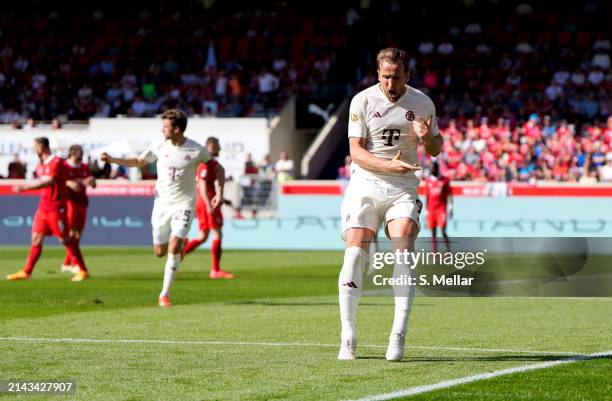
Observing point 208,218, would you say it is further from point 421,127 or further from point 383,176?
point 421,127

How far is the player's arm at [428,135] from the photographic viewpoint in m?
9.37

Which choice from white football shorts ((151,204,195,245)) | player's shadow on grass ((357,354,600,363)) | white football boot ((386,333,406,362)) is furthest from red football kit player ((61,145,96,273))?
white football boot ((386,333,406,362))

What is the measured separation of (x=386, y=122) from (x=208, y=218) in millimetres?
12850

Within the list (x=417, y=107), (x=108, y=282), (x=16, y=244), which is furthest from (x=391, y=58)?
(x=16, y=244)

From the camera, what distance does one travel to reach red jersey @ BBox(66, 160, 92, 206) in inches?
877

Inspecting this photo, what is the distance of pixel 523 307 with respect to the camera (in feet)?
50.9

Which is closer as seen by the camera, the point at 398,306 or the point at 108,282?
the point at 398,306

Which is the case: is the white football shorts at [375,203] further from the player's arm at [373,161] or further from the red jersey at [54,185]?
the red jersey at [54,185]

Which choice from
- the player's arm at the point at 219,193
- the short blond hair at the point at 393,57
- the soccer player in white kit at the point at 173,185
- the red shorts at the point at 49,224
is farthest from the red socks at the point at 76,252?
the short blond hair at the point at 393,57

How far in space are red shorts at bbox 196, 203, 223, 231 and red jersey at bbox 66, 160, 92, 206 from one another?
6.49ft

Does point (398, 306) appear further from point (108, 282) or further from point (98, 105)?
point (98, 105)

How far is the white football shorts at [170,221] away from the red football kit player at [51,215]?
5.00 meters

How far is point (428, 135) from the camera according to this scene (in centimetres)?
938

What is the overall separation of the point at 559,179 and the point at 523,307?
21075 millimetres
